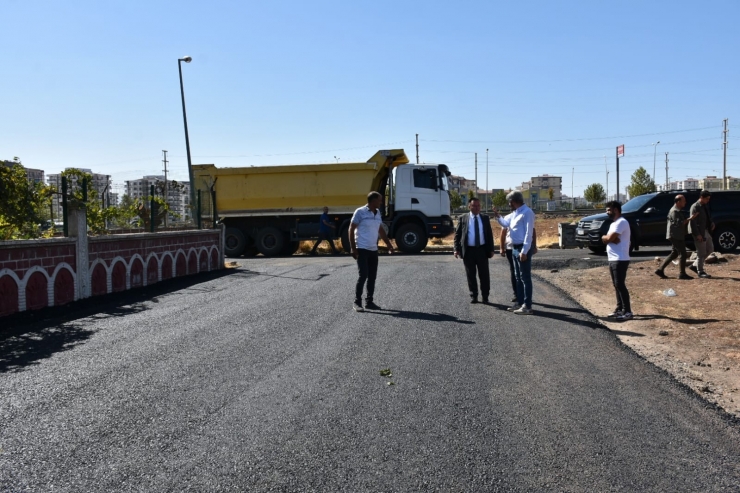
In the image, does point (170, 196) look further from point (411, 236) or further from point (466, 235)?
point (466, 235)

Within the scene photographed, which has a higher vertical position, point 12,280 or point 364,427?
point 12,280

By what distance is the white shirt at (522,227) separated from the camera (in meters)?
9.42

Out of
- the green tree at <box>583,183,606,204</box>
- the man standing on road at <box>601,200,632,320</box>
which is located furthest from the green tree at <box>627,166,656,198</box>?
the man standing on road at <box>601,200,632,320</box>

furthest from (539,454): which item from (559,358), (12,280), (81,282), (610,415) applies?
(81,282)

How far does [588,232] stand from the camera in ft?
69.5

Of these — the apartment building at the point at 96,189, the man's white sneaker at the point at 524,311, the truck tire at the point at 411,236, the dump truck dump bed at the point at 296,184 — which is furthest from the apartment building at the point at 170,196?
the man's white sneaker at the point at 524,311

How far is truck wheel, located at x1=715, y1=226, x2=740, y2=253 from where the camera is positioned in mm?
19672

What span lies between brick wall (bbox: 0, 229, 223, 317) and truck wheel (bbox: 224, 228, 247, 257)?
8572 millimetres

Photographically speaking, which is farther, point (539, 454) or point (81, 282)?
point (81, 282)

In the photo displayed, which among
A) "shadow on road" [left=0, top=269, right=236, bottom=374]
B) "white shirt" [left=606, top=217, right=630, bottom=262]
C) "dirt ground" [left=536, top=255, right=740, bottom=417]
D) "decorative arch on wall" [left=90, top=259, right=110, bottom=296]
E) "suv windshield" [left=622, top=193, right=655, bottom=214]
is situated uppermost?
"suv windshield" [left=622, top=193, right=655, bottom=214]

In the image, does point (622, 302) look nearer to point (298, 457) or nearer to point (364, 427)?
point (364, 427)

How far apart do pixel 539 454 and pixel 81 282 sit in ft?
30.8

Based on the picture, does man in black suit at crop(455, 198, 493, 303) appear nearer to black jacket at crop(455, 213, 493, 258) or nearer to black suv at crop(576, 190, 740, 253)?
black jacket at crop(455, 213, 493, 258)

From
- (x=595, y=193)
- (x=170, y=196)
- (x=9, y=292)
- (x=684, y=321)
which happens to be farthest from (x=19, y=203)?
(x=595, y=193)
